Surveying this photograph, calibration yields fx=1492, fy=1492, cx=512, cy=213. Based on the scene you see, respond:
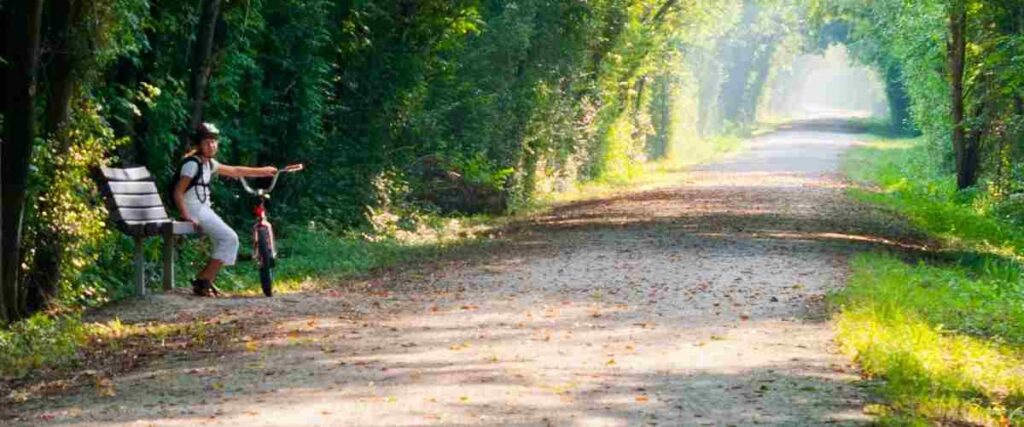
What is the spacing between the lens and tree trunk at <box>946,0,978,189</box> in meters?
33.2

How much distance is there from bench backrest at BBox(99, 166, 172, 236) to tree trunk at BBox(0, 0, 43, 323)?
154 centimetres

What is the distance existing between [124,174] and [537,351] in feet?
17.3

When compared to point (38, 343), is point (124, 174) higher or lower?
higher

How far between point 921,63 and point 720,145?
33.6m

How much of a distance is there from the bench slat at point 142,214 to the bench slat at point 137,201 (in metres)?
0.04

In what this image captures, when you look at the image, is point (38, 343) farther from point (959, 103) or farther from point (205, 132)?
point (959, 103)

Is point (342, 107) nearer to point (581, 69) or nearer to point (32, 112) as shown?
point (32, 112)

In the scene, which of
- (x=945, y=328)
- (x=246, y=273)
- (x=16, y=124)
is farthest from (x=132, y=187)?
(x=945, y=328)

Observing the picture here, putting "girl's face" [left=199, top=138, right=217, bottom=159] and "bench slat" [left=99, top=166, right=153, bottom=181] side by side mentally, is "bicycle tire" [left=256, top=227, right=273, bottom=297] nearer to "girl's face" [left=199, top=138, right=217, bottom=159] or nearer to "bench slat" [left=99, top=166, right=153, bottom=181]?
"girl's face" [left=199, top=138, right=217, bottom=159]

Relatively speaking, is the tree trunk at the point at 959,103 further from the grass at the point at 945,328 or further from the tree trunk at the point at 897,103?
the tree trunk at the point at 897,103

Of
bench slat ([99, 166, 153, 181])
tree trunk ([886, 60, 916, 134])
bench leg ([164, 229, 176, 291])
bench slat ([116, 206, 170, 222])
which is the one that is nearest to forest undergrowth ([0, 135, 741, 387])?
bench leg ([164, 229, 176, 291])

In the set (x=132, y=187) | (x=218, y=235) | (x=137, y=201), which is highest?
(x=132, y=187)

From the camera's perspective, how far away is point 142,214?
1373cm

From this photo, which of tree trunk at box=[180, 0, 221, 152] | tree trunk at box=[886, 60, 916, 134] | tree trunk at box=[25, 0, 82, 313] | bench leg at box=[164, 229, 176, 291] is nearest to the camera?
tree trunk at box=[25, 0, 82, 313]
